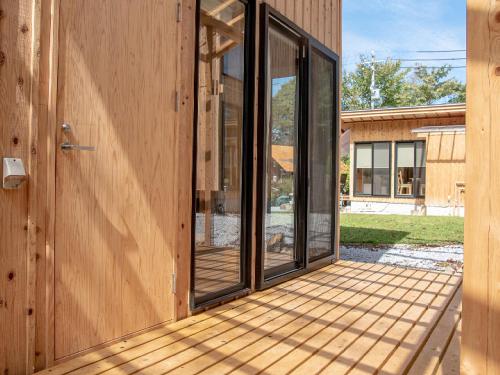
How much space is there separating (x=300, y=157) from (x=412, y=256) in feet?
9.04

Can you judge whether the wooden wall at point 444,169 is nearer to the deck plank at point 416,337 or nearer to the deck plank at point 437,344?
the deck plank at point 416,337

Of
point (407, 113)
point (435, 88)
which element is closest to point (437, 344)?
point (407, 113)

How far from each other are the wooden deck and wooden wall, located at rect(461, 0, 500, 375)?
2.84 feet

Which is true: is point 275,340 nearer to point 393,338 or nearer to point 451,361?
point 393,338

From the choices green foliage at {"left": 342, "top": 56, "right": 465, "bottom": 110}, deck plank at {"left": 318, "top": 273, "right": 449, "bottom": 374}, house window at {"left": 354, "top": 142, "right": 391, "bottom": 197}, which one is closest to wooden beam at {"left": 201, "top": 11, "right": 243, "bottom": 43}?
deck plank at {"left": 318, "top": 273, "right": 449, "bottom": 374}

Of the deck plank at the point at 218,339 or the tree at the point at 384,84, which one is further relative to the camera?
the tree at the point at 384,84

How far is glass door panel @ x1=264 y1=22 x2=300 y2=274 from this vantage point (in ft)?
12.5

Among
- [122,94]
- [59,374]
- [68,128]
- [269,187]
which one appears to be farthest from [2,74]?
[269,187]

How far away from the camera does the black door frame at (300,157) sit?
11.7ft

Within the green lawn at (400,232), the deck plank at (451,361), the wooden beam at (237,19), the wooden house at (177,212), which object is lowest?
the green lawn at (400,232)

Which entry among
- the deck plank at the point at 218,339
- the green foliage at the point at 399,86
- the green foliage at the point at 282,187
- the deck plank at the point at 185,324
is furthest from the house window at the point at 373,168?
the green foliage at the point at 399,86

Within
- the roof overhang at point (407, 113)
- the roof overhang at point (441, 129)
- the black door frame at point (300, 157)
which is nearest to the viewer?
the black door frame at point (300, 157)

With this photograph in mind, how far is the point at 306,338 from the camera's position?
252 centimetres

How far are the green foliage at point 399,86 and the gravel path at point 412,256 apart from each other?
22159 millimetres
